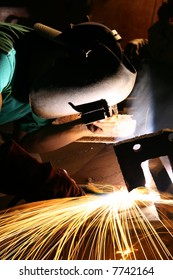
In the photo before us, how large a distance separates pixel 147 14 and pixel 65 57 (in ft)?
8.26

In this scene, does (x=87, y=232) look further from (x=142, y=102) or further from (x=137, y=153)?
(x=142, y=102)

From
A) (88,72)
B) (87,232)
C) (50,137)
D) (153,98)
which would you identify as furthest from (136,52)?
(87,232)

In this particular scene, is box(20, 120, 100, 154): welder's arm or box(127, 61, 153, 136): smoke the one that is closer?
box(20, 120, 100, 154): welder's arm

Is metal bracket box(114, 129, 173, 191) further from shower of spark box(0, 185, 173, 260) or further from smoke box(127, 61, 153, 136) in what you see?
smoke box(127, 61, 153, 136)

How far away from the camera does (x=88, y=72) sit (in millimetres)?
1633

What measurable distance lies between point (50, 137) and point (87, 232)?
96 cm

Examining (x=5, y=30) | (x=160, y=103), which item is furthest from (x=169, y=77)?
(x=5, y=30)

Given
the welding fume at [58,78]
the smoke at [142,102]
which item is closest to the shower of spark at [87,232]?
Answer: the welding fume at [58,78]

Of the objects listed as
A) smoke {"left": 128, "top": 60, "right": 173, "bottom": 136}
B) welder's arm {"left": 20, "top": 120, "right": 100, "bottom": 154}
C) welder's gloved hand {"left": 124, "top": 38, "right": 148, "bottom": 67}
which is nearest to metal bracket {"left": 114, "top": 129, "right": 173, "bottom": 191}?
welder's arm {"left": 20, "top": 120, "right": 100, "bottom": 154}

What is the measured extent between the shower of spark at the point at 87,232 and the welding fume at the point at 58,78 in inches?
5.1

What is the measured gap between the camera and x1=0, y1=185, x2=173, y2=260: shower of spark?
4.30ft

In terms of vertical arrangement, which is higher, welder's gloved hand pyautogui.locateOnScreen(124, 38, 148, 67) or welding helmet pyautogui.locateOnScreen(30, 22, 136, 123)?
welder's gloved hand pyautogui.locateOnScreen(124, 38, 148, 67)

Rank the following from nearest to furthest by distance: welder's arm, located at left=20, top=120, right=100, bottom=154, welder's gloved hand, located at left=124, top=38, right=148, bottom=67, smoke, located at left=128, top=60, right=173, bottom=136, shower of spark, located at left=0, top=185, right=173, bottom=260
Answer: shower of spark, located at left=0, top=185, right=173, bottom=260 → welder's arm, located at left=20, top=120, right=100, bottom=154 → smoke, located at left=128, top=60, right=173, bottom=136 → welder's gloved hand, located at left=124, top=38, right=148, bottom=67

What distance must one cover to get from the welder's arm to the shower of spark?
0.57 metres
